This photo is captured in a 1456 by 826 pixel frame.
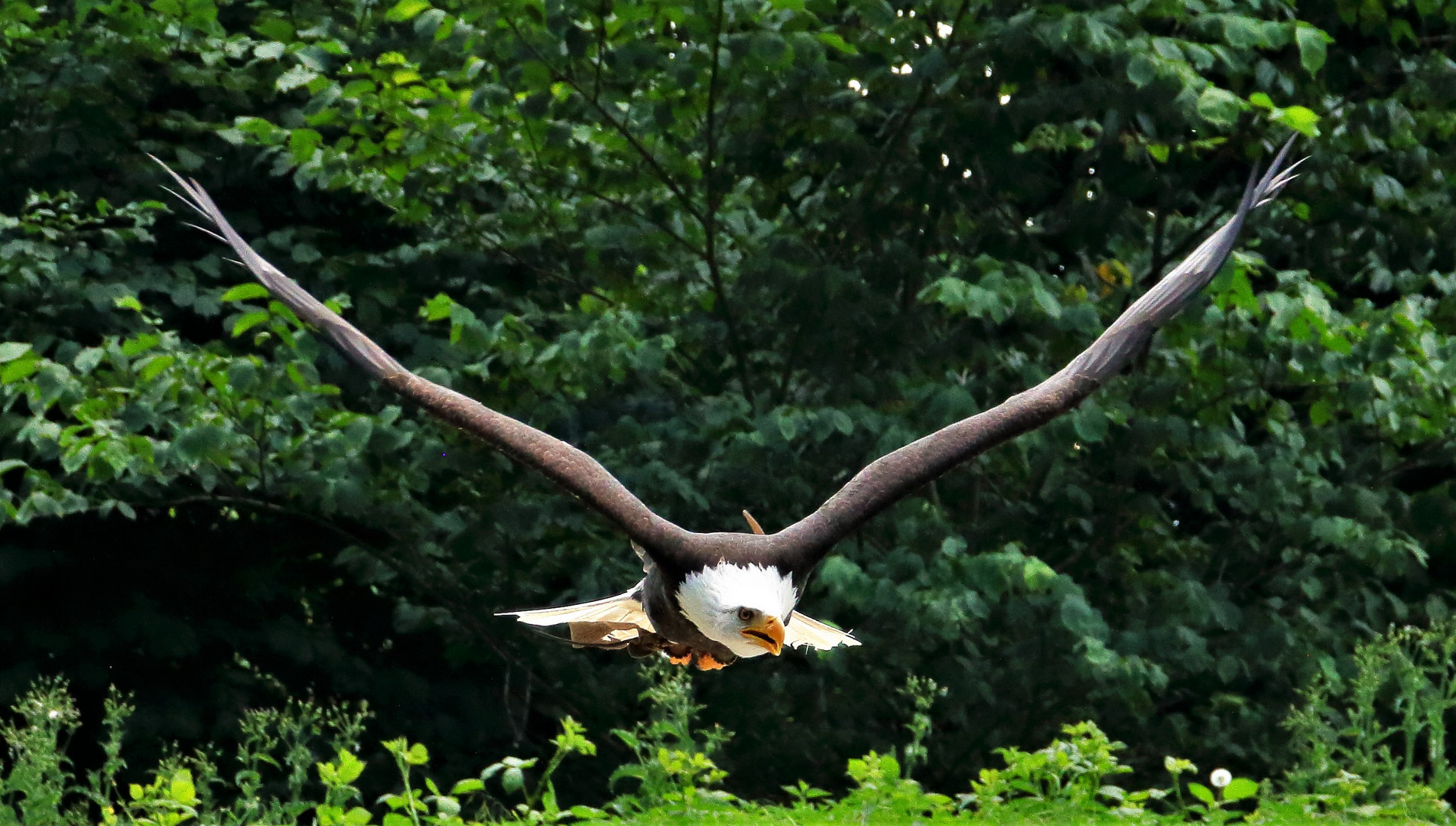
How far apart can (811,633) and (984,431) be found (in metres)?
1.37

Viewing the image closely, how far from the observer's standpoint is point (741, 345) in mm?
7645

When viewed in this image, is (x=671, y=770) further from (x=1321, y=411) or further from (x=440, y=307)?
(x=1321, y=411)

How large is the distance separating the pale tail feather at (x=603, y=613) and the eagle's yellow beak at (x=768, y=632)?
80 cm

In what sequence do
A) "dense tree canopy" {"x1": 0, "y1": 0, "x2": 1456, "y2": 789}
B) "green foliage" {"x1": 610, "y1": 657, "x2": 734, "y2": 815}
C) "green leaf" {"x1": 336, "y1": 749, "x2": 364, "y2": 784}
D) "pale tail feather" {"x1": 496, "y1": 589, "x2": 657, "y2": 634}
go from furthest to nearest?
1. "dense tree canopy" {"x1": 0, "y1": 0, "x2": 1456, "y2": 789}
2. "green foliage" {"x1": 610, "y1": 657, "x2": 734, "y2": 815}
3. "pale tail feather" {"x1": 496, "y1": 589, "x2": 657, "y2": 634}
4. "green leaf" {"x1": 336, "y1": 749, "x2": 364, "y2": 784}

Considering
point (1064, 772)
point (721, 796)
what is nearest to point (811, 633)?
point (721, 796)

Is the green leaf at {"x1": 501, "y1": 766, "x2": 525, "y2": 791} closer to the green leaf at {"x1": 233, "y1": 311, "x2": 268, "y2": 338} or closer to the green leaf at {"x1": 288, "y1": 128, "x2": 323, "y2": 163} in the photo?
the green leaf at {"x1": 233, "y1": 311, "x2": 268, "y2": 338}

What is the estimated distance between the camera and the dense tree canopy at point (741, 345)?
6727 millimetres

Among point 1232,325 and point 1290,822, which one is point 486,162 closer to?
point 1232,325

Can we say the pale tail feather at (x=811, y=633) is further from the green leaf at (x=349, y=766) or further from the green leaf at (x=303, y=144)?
the green leaf at (x=303, y=144)

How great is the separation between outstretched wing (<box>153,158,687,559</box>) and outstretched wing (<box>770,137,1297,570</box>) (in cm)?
40

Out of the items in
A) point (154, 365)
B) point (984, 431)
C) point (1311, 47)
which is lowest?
point (984, 431)

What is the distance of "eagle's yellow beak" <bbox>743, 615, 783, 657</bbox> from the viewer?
178 inches

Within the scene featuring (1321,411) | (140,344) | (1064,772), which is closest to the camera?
(1064,772)

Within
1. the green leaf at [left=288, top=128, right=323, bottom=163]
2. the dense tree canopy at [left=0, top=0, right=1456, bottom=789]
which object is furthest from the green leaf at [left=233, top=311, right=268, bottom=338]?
the green leaf at [left=288, top=128, right=323, bottom=163]
